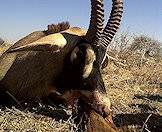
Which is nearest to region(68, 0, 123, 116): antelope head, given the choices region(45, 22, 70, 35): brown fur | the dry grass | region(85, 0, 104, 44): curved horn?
region(85, 0, 104, 44): curved horn

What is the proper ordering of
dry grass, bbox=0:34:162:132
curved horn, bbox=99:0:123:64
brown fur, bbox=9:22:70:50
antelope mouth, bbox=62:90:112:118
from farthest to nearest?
brown fur, bbox=9:22:70:50 < curved horn, bbox=99:0:123:64 < antelope mouth, bbox=62:90:112:118 < dry grass, bbox=0:34:162:132

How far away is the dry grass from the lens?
18.6ft

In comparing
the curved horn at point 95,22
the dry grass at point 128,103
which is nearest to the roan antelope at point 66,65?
the curved horn at point 95,22

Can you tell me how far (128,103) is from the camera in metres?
8.62

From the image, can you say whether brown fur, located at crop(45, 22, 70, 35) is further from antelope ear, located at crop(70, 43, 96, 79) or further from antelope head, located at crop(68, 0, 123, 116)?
antelope ear, located at crop(70, 43, 96, 79)

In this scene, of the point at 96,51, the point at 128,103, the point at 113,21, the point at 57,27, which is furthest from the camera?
the point at 128,103

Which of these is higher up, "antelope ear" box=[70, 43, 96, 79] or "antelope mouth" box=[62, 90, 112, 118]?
"antelope ear" box=[70, 43, 96, 79]

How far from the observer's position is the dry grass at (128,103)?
5.66m

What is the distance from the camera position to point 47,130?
18.2 feet

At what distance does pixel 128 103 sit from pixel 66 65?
2209 mm

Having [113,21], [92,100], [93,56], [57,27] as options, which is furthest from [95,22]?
[92,100]

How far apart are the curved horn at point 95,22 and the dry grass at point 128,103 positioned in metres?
1.23

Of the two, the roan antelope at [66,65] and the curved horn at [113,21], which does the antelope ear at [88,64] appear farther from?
the curved horn at [113,21]

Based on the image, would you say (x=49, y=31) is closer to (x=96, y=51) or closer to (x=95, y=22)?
(x=95, y=22)
